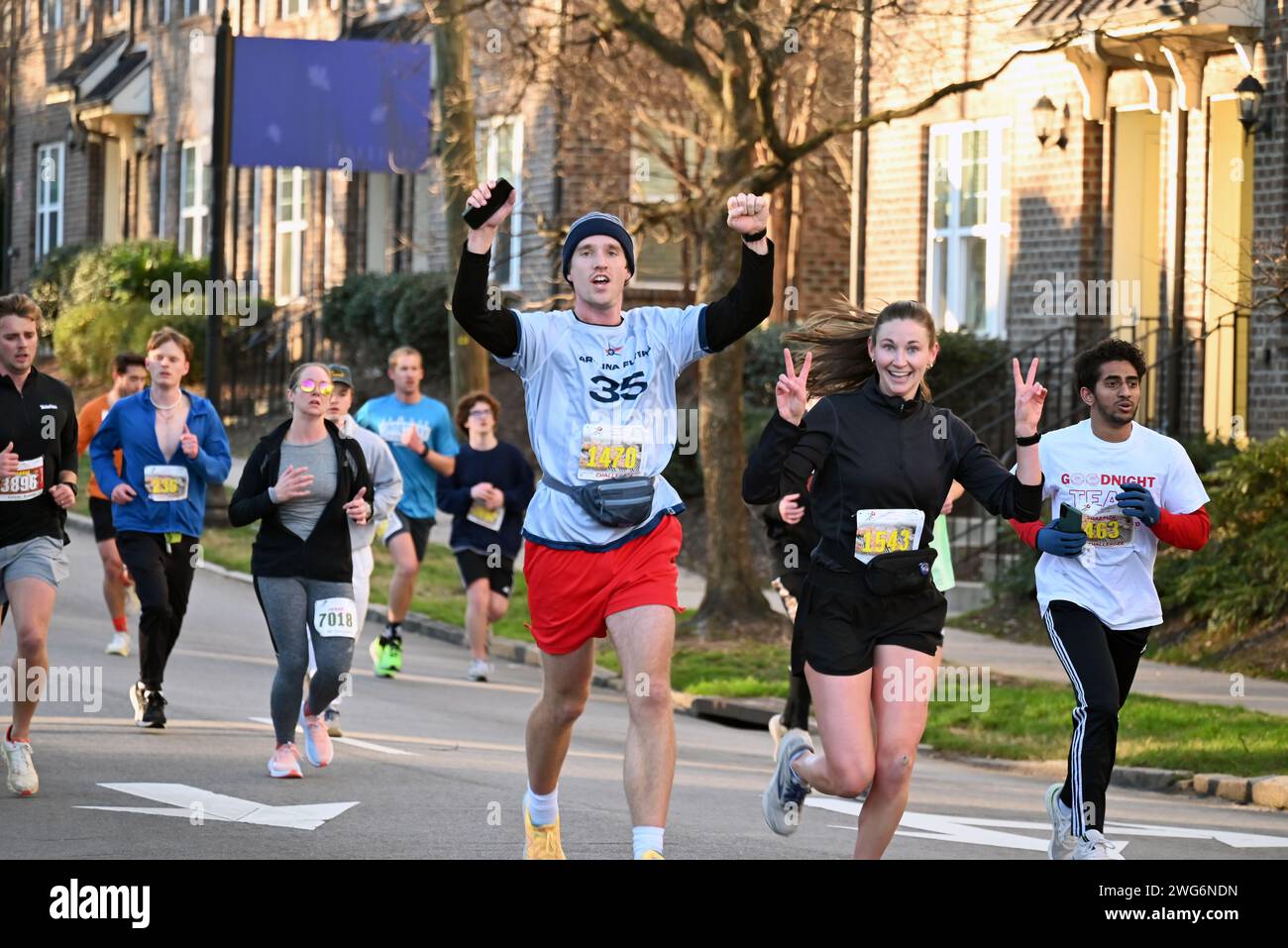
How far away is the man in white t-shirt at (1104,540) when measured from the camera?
8531 millimetres

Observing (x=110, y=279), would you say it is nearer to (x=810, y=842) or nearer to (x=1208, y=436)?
(x=1208, y=436)

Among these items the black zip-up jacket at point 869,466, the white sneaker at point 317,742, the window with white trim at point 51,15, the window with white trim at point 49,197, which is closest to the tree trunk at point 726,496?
the white sneaker at point 317,742

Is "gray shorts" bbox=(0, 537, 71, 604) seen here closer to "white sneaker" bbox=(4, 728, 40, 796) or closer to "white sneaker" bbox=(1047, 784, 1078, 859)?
"white sneaker" bbox=(4, 728, 40, 796)

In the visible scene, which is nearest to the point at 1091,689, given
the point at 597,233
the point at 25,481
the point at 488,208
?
the point at 597,233

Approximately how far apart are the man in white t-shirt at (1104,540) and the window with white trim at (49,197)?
43880 millimetres

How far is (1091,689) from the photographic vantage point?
28.0 ft

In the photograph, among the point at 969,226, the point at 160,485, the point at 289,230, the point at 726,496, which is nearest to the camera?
the point at 160,485

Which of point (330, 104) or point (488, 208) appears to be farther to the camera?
point (330, 104)

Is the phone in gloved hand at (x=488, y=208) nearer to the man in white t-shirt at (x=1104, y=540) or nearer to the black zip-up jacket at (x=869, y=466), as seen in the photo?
the black zip-up jacket at (x=869, y=466)

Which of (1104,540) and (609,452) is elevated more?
(609,452)

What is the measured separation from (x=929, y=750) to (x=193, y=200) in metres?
31.6

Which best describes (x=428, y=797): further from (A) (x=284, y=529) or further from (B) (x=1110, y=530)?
(B) (x=1110, y=530)

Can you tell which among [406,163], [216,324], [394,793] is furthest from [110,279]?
[394,793]

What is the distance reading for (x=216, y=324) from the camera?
24.1m
